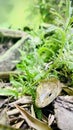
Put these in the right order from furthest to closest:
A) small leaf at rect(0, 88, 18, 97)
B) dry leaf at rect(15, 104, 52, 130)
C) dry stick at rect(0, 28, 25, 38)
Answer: dry stick at rect(0, 28, 25, 38)
small leaf at rect(0, 88, 18, 97)
dry leaf at rect(15, 104, 52, 130)

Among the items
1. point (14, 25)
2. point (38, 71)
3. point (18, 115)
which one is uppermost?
point (38, 71)

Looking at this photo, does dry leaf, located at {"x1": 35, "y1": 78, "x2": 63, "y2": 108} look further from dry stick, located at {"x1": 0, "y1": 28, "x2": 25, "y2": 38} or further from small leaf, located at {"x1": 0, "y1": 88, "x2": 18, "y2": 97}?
dry stick, located at {"x1": 0, "y1": 28, "x2": 25, "y2": 38}

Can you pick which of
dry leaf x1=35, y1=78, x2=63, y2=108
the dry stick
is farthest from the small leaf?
the dry stick

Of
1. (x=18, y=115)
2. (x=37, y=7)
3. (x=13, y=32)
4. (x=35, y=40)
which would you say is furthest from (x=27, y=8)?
(x=18, y=115)

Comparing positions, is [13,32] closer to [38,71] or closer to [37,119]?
[38,71]

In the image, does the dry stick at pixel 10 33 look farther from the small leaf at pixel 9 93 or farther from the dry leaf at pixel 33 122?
the dry leaf at pixel 33 122

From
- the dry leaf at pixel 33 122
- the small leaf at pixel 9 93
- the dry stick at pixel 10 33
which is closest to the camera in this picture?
the dry leaf at pixel 33 122

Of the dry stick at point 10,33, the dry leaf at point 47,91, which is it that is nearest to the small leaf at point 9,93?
the dry leaf at point 47,91

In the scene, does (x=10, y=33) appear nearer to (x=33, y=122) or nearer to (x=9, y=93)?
(x=9, y=93)
